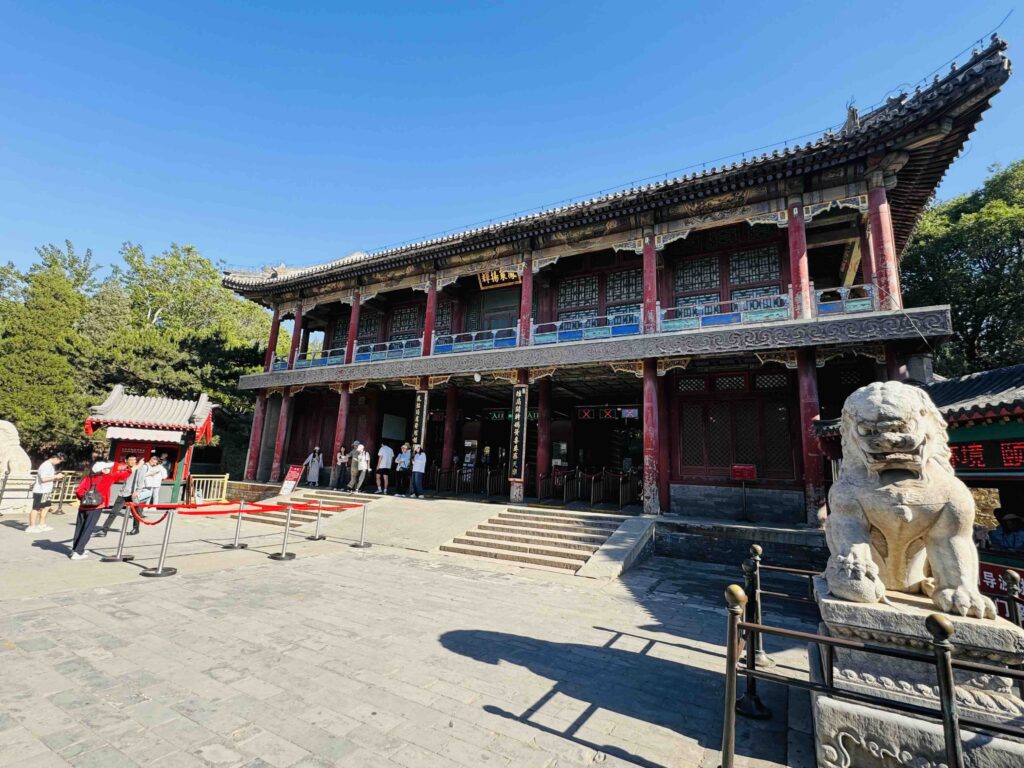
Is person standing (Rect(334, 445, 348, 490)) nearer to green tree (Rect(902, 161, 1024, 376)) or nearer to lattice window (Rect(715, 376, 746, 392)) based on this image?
lattice window (Rect(715, 376, 746, 392))

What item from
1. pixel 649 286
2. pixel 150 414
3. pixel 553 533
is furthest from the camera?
pixel 150 414

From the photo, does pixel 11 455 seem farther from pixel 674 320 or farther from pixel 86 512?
pixel 674 320

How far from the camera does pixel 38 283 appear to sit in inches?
792

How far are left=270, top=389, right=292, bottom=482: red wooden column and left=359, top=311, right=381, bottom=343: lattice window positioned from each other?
11.4 feet

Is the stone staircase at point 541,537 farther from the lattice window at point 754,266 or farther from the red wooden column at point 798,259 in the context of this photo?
the lattice window at point 754,266

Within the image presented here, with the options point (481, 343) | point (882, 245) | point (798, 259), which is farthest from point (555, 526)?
point (882, 245)

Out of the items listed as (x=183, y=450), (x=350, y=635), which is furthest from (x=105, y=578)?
(x=183, y=450)

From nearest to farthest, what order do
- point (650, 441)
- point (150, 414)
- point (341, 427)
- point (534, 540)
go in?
point (534, 540)
point (650, 441)
point (150, 414)
point (341, 427)

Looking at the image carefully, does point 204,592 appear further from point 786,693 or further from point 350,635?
point 786,693

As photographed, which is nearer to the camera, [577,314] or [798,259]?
[798,259]

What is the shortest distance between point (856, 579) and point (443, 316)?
1484cm

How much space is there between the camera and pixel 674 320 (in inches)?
419

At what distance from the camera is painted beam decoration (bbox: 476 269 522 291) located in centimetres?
1387

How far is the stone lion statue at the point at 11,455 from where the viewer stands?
1170 cm
